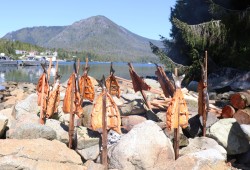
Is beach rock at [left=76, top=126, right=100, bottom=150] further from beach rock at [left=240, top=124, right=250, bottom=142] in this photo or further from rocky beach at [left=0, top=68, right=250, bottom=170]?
beach rock at [left=240, top=124, right=250, bottom=142]

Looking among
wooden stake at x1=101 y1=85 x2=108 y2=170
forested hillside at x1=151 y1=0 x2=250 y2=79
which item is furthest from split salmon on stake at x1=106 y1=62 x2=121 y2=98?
forested hillside at x1=151 y1=0 x2=250 y2=79

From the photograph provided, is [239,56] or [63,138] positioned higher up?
[239,56]

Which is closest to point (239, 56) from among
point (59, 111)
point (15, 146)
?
point (59, 111)

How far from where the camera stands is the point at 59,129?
40.3 ft

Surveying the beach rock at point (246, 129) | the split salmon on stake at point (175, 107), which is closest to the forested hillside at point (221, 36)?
the beach rock at point (246, 129)

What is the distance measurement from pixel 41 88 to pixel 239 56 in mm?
16539

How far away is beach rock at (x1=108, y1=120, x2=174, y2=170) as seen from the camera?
9.82m

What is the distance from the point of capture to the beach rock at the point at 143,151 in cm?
982

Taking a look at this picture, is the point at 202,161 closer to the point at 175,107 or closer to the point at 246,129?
the point at 175,107

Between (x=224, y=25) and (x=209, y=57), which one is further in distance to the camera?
(x=209, y=57)

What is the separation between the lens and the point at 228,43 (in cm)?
2670

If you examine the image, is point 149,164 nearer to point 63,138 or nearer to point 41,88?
point 63,138

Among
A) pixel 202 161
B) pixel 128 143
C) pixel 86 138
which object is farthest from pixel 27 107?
pixel 202 161

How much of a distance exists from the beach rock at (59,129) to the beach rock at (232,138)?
4.90m
